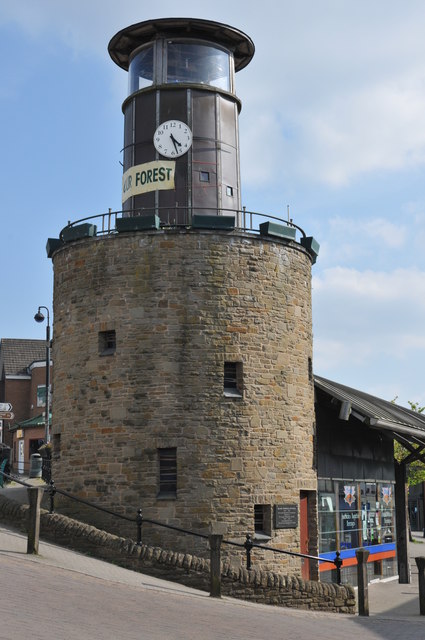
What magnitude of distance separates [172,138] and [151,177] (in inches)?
41.8

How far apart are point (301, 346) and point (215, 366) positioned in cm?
271

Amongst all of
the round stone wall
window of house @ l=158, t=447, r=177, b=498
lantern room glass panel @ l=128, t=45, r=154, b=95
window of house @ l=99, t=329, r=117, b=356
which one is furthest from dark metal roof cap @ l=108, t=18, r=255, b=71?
window of house @ l=158, t=447, r=177, b=498

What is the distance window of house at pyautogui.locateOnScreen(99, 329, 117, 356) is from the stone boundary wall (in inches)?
147

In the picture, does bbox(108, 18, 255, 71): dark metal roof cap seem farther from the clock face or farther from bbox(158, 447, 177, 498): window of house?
bbox(158, 447, 177, 498): window of house

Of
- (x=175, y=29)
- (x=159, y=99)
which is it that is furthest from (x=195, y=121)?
(x=175, y=29)

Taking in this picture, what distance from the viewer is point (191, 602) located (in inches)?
542

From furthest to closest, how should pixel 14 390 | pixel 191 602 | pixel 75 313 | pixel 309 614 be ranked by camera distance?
pixel 14 390, pixel 75 313, pixel 309 614, pixel 191 602

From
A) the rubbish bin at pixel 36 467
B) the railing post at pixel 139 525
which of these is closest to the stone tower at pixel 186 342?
the railing post at pixel 139 525

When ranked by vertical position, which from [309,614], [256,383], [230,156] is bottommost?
[309,614]

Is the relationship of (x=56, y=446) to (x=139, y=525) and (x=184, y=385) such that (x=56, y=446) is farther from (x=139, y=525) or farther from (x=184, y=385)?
→ (x=139, y=525)

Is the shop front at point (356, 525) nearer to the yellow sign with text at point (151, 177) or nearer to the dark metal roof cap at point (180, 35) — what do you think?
the yellow sign with text at point (151, 177)

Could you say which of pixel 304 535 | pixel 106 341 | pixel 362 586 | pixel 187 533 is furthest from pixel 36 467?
pixel 362 586

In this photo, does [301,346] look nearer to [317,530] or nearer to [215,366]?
[215,366]

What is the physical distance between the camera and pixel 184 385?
18250mm
